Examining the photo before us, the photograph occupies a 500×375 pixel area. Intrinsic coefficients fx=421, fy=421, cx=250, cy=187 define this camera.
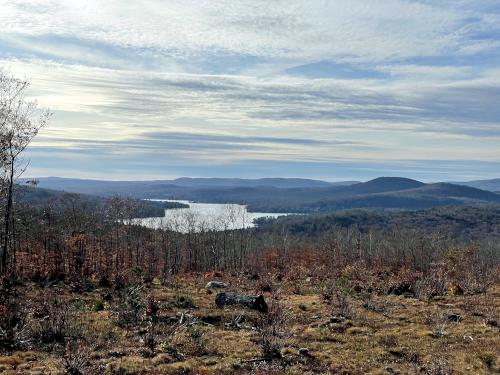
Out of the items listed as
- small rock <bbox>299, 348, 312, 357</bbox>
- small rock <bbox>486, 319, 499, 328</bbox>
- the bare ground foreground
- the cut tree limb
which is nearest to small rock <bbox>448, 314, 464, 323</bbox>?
the bare ground foreground

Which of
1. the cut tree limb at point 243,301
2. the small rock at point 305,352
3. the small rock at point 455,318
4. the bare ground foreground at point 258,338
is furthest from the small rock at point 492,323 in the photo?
the cut tree limb at point 243,301

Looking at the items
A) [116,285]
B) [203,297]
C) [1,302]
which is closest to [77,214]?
[116,285]

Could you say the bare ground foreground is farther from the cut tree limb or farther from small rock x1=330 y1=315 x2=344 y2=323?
the cut tree limb

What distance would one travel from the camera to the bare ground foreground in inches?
531

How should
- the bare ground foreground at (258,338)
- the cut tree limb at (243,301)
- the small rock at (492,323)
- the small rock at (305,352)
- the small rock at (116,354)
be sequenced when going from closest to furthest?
the bare ground foreground at (258,338) → the small rock at (116,354) → the small rock at (305,352) → the small rock at (492,323) → the cut tree limb at (243,301)

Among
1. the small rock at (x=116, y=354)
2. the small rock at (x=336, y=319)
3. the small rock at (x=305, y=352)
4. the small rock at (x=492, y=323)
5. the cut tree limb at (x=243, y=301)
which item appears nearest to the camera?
the small rock at (x=116, y=354)

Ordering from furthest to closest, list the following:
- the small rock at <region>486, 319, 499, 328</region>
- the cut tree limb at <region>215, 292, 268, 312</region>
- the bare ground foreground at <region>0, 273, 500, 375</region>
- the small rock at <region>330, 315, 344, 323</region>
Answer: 1. the cut tree limb at <region>215, 292, 268, 312</region>
2. the small rock at <region>330, 315, 344, 323</region>
3. the small rock at <region>486, 319, 499, 328</region>
4. the bare ground foreground at <region>0, 273, 500, 375</region>

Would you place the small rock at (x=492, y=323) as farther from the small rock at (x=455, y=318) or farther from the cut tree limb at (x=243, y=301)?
the cut tree limb at (x=243, y=301)

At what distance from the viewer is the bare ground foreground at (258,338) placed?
13484 mm

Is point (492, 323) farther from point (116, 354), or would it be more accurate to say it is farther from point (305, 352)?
point (116, 354)

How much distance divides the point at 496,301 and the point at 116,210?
2539 inches

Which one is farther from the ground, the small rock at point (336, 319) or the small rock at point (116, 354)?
the small rock at point (116, 354)

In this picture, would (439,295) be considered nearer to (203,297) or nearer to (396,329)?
(396,329)

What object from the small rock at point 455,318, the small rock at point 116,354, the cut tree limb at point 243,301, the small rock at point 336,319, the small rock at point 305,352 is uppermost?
the small rock at point 305,352
